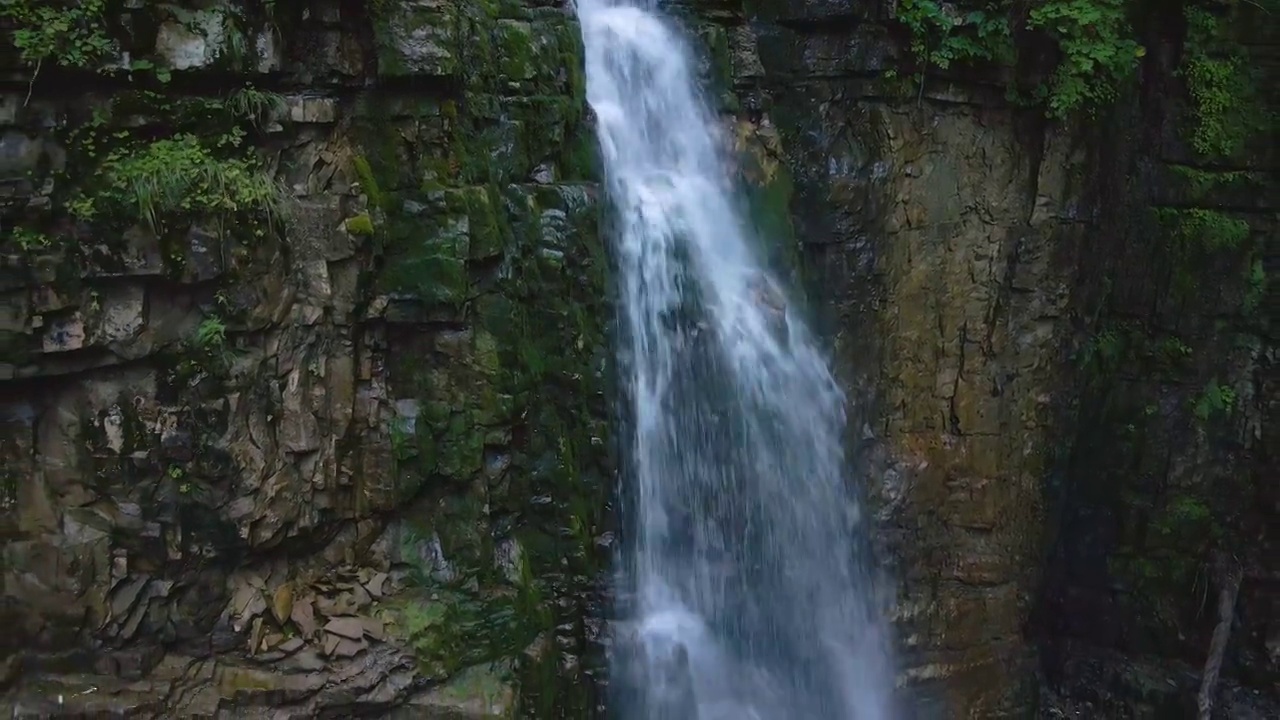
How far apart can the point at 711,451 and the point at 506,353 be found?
1905mm

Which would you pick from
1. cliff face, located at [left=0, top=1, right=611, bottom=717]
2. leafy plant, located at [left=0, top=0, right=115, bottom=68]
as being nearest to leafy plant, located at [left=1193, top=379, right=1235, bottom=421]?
cliff face, located at [left=0, top=1, right=611, bottom=717]

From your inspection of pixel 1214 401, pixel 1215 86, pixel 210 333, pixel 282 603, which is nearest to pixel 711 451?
pixel 282 603

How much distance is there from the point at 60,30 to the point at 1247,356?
9.09 m

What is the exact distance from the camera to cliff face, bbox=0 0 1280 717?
5.45m

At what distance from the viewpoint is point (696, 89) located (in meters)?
8.24

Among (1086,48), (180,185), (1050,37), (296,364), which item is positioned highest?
(1050,37)

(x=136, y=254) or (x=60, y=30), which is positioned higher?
(x=60, y=30)

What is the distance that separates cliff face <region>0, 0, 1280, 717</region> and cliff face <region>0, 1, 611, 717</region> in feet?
0.07

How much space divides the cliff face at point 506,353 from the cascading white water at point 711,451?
0.35 m

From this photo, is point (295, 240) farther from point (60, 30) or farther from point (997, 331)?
point (997, 331)

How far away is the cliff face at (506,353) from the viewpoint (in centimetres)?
545

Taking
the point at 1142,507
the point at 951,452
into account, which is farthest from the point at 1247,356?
the point at 951,452

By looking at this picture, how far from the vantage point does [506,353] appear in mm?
6535

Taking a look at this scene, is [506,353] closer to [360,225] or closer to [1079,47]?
[360,225]
